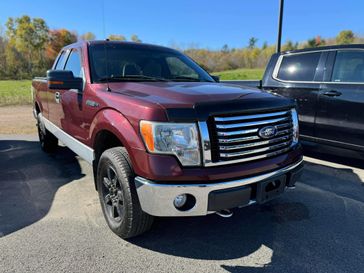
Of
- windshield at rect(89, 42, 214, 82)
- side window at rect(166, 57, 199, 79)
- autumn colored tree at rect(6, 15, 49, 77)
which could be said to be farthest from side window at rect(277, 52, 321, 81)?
autumn colored tree at rect(6, 15, 49, 77)

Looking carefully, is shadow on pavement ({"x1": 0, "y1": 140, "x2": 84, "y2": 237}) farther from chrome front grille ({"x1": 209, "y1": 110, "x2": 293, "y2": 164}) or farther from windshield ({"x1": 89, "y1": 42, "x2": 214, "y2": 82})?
chrome front grille ({"x1": 209, "y1": 110, "x2": 293, "y2": 164})

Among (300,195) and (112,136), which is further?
(300,195)

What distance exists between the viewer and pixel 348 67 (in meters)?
4.81

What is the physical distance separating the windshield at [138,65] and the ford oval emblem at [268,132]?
4.67 feet

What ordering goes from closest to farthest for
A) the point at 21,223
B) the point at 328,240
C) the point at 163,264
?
the point at 163,264
the point at 328,240
the point at 21,223

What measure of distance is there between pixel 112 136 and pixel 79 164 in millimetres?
2560

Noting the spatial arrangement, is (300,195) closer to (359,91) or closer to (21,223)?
(359,91)

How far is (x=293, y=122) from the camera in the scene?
10.1 feet

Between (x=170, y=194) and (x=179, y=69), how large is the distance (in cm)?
215

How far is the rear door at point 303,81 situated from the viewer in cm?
514

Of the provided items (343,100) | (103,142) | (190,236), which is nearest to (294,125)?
(190,236)

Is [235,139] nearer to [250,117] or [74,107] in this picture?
[250,117]

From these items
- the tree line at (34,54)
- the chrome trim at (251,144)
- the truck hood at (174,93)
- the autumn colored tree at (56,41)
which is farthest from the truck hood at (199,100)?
the autumn colored tree at (56,41)

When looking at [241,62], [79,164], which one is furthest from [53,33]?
[79,164]
